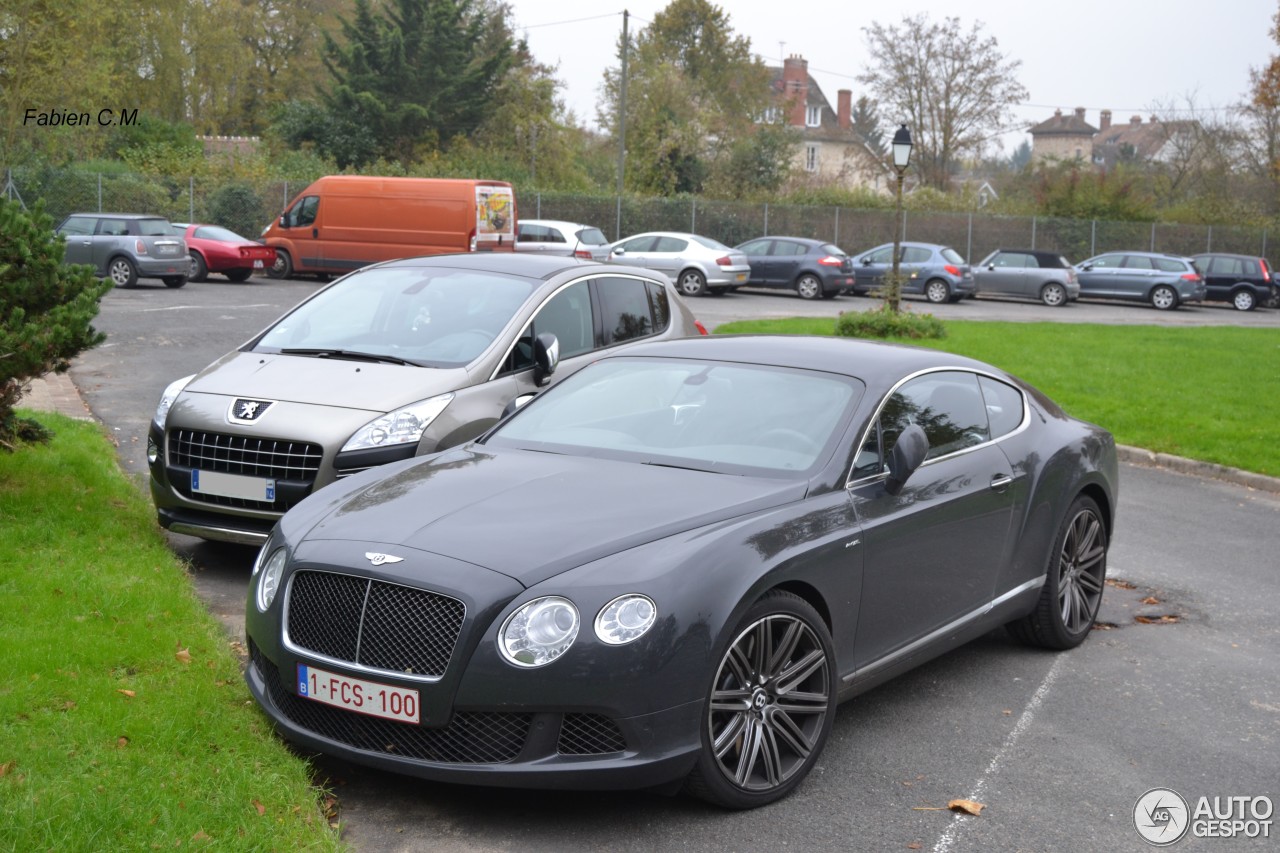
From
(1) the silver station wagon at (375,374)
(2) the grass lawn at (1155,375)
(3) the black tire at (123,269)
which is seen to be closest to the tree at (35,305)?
(1) the silver station wagon at (375,374)

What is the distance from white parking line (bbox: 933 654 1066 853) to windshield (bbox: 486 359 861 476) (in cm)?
128

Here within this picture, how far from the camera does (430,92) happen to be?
172ft

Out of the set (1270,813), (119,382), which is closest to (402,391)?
(1270,813)

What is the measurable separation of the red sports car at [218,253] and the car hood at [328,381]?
22978 mm

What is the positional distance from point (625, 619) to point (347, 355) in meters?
4.27

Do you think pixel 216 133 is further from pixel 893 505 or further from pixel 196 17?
pixel 893 505

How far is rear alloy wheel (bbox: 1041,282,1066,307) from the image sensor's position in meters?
37.3

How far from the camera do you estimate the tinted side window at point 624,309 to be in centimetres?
889

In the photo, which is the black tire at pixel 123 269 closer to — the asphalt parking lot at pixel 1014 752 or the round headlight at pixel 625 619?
the asphalt parking lot at pixel 1014 752

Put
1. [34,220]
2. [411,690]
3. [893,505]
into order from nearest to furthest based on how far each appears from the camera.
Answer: [411,690]
[893,505]
[34,220]

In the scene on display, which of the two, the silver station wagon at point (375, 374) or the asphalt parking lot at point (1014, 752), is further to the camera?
the silver station wagon at point (375, 374)

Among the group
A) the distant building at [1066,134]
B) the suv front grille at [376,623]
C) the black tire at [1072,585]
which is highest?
the distant building at [1066,134]

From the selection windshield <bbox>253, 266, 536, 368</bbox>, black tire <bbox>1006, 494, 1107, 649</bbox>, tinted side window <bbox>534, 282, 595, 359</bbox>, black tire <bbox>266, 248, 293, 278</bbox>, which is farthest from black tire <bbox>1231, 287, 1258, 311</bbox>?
black tire <bbox>1006, 494, 1107, 649</bbox>

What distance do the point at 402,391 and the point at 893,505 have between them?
313 centimetres
